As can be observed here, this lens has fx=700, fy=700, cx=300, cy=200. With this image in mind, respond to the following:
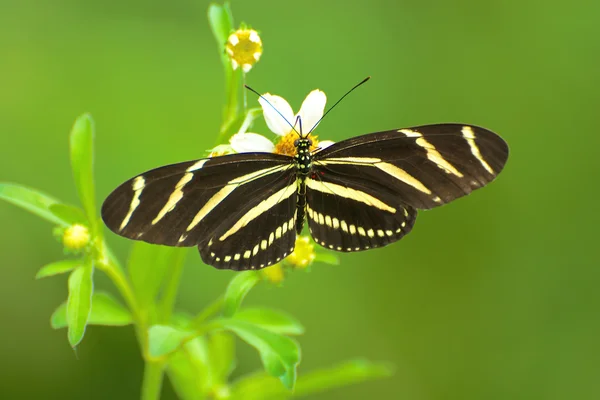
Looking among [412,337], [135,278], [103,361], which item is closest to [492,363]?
[412,337]

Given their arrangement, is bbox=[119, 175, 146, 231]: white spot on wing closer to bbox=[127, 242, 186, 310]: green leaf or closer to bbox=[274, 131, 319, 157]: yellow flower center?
bbox=[127, 242, 186, 310]: green leaf

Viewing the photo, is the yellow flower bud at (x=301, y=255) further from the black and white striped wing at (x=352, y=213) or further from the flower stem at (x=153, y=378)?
the flower stem at (x=153, y=378)

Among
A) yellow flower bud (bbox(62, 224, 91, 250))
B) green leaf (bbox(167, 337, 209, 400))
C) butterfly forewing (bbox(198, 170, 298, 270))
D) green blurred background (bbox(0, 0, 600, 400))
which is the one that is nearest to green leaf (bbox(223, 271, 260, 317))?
butterfly forewing (bbox(198, 170, 298, 270))

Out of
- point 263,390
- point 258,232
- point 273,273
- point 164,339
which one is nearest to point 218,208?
point 258,232

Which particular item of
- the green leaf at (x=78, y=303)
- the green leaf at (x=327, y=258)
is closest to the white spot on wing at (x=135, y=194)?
the green leaf at (x=78, y=303)

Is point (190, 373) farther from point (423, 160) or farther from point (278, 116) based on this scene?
point (423, 160)

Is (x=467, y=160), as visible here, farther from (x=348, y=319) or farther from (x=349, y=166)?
(x=348, y=319)
